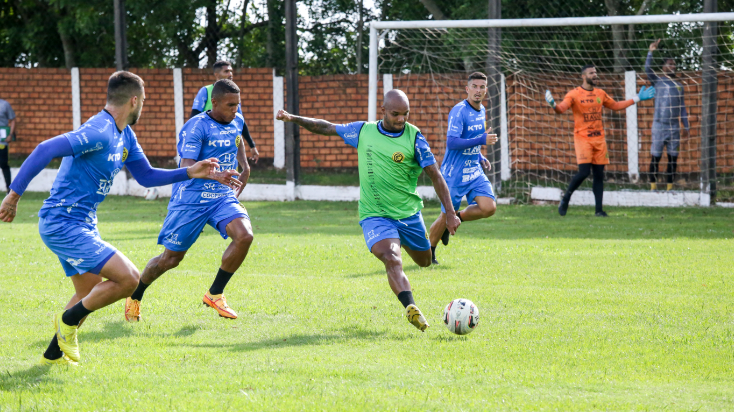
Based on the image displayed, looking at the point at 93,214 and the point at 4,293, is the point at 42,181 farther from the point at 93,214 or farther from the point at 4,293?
the point at 93,214

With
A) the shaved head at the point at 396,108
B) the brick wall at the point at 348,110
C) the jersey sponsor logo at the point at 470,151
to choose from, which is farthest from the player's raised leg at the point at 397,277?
the brick wall at the point at 348,110

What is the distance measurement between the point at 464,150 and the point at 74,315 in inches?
213

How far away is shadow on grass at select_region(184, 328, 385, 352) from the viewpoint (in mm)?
5395

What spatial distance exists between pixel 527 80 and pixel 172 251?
11195 mm

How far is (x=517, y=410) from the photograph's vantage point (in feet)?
13.1

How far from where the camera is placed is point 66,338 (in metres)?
4.88

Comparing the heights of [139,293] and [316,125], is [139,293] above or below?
below

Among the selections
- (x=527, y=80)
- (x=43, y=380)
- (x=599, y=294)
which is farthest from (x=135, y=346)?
(x=527, y=80)

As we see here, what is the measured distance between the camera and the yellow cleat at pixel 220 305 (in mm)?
6336

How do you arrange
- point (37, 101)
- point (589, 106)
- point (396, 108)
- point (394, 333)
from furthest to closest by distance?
point (37, 101), point (589, 106), point (396, 108), point (394, 333)

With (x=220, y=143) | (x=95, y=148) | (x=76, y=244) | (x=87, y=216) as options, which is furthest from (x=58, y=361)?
(x=220, y=143)

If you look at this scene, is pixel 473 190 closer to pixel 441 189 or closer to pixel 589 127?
pixel 441 189

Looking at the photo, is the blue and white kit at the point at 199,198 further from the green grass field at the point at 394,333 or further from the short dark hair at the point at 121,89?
the short dark hair at the point at 121,89

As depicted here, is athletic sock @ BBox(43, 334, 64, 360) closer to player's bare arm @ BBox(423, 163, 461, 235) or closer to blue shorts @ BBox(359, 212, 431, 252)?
blue shorts @ BBox(359, 212, 431, 252)
